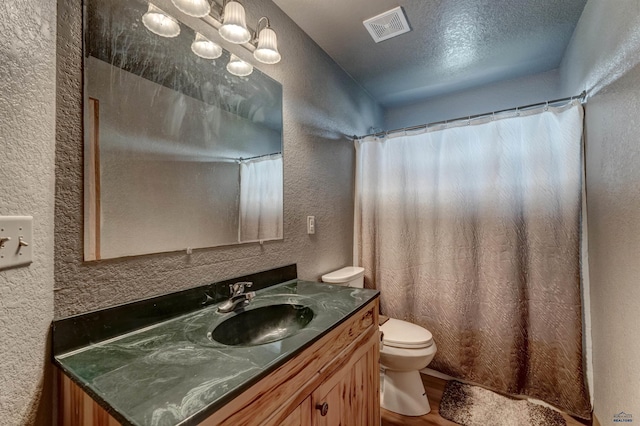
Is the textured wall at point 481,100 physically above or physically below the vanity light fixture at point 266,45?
above

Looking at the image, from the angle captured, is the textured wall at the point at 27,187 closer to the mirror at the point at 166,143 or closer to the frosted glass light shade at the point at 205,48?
the mirror at the point at 166,143

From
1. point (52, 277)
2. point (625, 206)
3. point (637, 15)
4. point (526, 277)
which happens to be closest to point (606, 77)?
point (637, 15)

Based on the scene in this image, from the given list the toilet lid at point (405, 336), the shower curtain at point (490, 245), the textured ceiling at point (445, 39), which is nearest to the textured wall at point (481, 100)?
the textured ceiling at point (445, 39)

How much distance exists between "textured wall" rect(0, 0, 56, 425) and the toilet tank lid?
4.22 ft

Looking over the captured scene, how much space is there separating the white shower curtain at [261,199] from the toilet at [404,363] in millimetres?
569

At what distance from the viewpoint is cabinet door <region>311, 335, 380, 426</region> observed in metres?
0.85

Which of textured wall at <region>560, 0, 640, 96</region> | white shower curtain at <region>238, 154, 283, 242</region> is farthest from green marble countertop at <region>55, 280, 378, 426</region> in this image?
textured wall at <region>560, 0, 640, 96</region>

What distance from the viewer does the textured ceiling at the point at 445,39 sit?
149 centimetres

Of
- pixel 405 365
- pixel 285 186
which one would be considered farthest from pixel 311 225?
pixel 405 365

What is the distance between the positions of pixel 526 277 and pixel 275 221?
5.08 feet

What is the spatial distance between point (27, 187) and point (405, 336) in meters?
1.72

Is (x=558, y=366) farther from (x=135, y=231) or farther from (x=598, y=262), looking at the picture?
(x=135, y=231)

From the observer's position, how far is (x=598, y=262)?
1.34 metres

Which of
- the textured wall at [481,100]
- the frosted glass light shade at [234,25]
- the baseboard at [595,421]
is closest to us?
the frosted glass light shade at [234,25]
